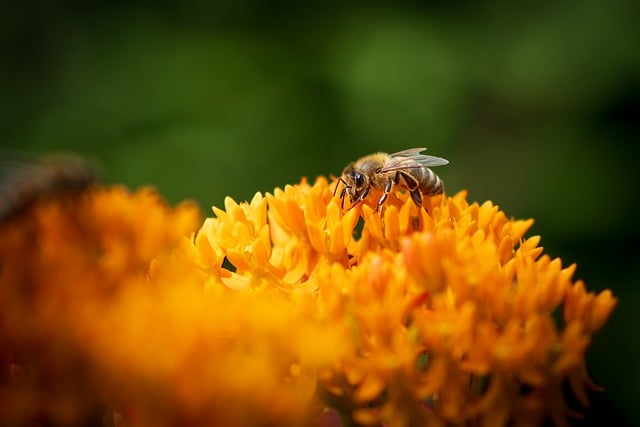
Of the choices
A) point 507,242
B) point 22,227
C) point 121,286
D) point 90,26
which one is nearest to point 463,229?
point 507,242

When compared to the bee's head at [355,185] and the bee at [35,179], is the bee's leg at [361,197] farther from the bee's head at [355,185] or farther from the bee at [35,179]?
the bee at [35,179]

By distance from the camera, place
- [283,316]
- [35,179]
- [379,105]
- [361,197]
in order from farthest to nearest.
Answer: [379,105] < [361,197] < [35,179] < [283,316]

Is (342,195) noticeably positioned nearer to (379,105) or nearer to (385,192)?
(385,192)

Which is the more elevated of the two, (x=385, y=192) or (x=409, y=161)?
(x=409, y=161)

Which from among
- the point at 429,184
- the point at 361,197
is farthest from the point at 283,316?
the point at 429,184

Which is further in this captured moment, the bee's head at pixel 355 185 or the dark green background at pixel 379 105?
the dark green background at pixel 379 105

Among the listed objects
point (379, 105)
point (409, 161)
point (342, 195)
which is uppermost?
point (379, 105)

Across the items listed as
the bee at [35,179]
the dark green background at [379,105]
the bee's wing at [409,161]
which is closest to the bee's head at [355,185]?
the bee's wing at [409,161]
